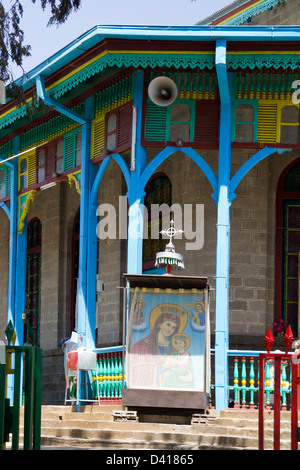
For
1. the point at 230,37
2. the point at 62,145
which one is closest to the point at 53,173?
→ the point at 62,145

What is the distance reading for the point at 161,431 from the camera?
13078mm

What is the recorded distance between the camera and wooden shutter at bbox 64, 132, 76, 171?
55.1 feet

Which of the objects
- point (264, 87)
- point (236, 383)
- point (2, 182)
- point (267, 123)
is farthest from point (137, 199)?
point (2, 182)

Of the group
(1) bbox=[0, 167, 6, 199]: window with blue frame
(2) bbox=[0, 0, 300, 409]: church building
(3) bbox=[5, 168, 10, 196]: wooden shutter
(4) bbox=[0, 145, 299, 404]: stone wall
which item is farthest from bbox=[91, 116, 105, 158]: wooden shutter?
(1) bbox=[0, 167, 6, 199]: window with blue frame

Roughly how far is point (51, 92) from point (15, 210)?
324 cm

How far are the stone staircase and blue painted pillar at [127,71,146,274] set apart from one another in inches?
Result: 81.8

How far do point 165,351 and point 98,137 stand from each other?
386 centimetres

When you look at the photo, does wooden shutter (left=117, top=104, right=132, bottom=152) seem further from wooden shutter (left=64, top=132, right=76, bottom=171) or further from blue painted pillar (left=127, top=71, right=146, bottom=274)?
wooden shutter (left=64, top=132, right=76, bottom=171)

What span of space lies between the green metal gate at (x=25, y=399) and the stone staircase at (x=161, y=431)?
14.3 feet

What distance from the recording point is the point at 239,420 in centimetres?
1315

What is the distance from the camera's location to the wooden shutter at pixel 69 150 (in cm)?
1678

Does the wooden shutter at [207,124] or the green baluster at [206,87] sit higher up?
the green baluster at [206,87]

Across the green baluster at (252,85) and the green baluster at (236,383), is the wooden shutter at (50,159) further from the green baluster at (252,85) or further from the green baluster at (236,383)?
the green baluster at (236,383)

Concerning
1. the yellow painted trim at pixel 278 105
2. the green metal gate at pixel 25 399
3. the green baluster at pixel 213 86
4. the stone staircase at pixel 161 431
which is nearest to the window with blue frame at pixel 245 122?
the yellow painted trim at pixel 278 105
